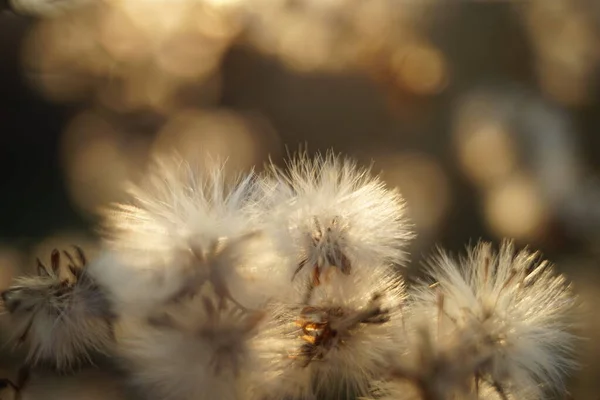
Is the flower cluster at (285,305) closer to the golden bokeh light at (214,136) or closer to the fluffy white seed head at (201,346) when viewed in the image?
the fluffy white seed head at (201,346)

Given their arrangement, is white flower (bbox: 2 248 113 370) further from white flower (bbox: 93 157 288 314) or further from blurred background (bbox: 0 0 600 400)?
blurred background (bbox: 0 0 600 400)

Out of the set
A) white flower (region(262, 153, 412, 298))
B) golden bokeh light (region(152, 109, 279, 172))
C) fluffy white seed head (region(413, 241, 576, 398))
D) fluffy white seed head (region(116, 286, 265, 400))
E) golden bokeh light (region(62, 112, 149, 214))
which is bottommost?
fluffy white seed head (region(116, 286, 265, 400))

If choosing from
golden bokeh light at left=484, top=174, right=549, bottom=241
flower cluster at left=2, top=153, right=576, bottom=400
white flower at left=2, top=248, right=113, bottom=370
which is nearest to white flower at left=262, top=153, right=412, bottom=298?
flower cluster at left=2, top=153, right=576, bottom=400

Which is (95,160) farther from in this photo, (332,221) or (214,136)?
(332,221)

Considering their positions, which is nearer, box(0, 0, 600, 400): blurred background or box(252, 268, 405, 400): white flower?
box(252, 268, 405, 400): white flower

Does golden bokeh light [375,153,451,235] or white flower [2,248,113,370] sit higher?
golden bokeh light [375,153,451,235]

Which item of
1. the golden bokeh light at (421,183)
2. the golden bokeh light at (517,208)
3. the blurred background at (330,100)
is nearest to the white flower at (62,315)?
the blurred background at (330,100)

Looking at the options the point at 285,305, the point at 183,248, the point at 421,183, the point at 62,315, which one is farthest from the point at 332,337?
the point at 421,183
